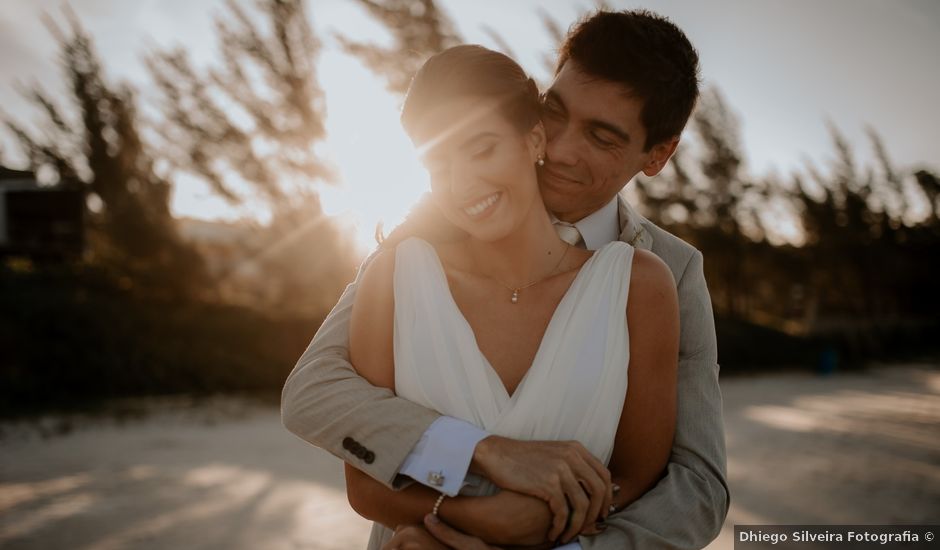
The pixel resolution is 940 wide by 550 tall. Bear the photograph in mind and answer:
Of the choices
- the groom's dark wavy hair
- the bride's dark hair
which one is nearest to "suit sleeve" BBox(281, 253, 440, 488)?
the bride's dark hair

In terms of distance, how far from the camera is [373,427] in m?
1.65

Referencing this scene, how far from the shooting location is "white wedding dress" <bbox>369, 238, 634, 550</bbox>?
1658mm

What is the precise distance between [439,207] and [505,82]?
370mm

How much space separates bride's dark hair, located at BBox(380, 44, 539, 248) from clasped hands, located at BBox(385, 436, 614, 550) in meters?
0.83

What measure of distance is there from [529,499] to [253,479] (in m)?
6.42

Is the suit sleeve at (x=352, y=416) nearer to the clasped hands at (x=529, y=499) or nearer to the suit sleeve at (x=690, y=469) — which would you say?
the clasped hands at (x=529, y=499)

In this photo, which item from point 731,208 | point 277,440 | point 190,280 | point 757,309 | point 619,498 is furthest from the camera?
point 757,309

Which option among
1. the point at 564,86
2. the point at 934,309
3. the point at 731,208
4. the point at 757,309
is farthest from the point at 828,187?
the point at 564,86

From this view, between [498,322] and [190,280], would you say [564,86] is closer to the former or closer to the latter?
[498,322]

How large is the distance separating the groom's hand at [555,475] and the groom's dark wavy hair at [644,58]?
1.24 meters

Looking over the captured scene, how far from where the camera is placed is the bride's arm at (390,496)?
1562 millimetres

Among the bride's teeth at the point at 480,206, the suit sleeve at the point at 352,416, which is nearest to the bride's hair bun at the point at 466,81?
the bride's teeth at the point at 480,206

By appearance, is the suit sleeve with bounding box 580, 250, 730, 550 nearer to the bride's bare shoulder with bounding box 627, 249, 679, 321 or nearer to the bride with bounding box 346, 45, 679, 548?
the bride with bounding box 346, 45, 679, 548

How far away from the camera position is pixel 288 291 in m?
15.4
